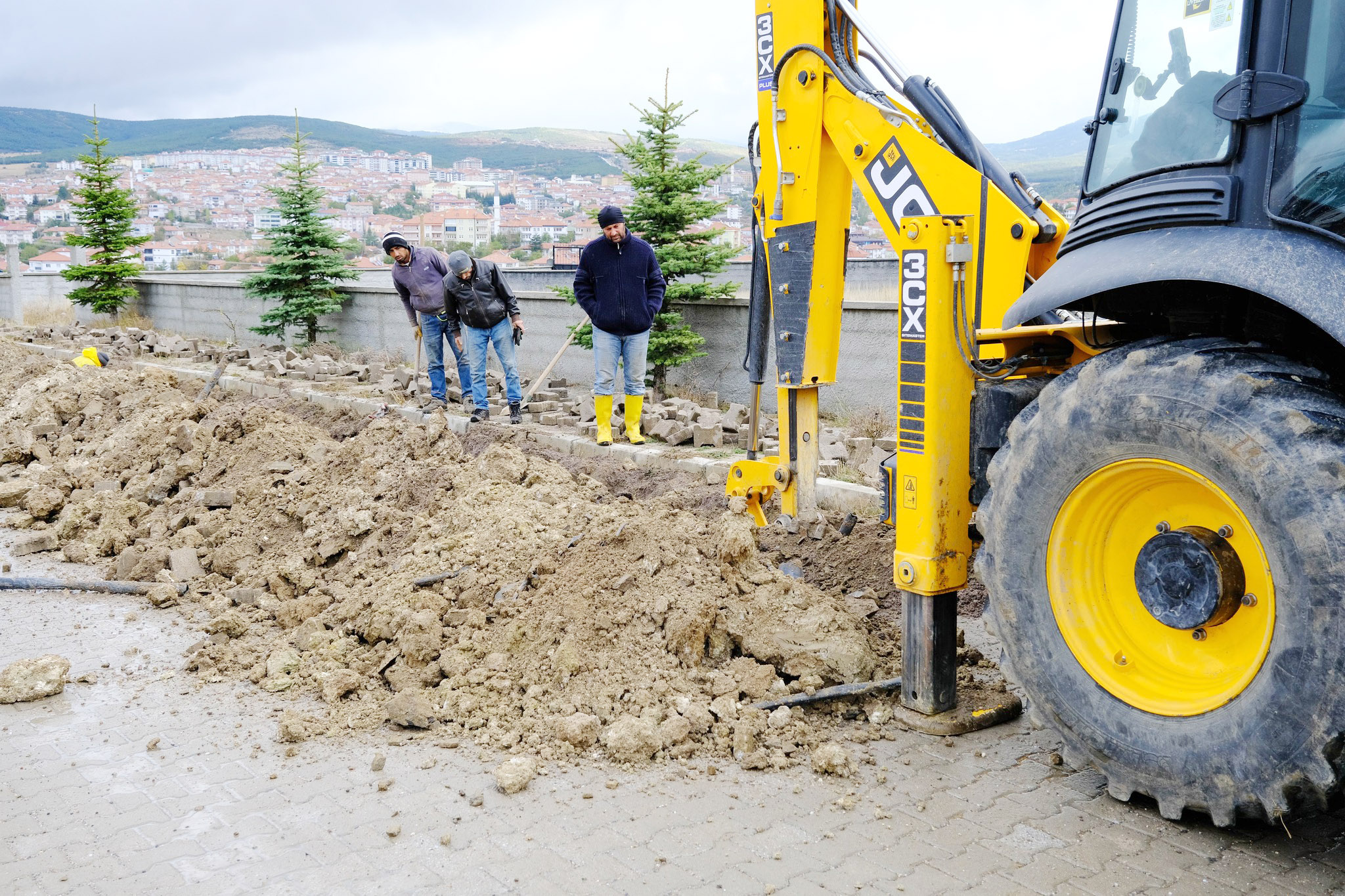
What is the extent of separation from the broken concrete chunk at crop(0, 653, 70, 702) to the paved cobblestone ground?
33 centimetres

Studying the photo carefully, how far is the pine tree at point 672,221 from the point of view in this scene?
37.0 feet

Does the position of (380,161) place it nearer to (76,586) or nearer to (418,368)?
(418,368)

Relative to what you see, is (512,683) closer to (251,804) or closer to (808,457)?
(251,804)

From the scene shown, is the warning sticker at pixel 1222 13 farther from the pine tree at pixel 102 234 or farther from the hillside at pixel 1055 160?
the pine tree at pixel 102 234

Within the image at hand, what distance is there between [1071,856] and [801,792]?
0.96 metres

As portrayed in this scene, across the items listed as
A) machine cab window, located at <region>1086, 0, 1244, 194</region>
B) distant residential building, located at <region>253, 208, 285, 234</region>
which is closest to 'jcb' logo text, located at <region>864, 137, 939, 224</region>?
machine cab window, located at <region>1086, 0, 1244, 194</region>

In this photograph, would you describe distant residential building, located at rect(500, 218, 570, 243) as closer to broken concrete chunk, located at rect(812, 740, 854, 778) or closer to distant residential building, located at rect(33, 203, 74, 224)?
distant residential building, located at rect(33, 203, 74, 224)

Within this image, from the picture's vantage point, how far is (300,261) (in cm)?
1692

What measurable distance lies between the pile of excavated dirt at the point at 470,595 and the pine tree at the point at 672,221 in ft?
12.5

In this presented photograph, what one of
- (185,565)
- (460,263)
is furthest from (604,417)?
(185,565)

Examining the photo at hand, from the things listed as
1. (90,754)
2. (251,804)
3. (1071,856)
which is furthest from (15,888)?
(1071,856)

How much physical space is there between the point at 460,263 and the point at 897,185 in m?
6.79

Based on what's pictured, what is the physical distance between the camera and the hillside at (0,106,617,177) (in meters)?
68.9

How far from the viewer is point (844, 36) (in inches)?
175
